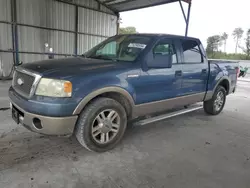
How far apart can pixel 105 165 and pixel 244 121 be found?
366 centimetres

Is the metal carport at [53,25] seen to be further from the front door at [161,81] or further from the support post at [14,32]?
the front door at [161,81]

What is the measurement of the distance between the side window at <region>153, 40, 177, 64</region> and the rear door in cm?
27

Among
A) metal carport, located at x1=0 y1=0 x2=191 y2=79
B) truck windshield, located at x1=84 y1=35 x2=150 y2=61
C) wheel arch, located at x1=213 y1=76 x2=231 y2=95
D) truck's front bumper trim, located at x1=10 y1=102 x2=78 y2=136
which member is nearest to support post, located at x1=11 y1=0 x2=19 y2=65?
metal carport, located at x1=0 y1=0 x2=191 y2=79

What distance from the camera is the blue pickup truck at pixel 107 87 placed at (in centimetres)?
234

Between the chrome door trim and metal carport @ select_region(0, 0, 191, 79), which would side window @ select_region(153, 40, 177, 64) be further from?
metal carport @ select_region(0, 0, 191, 79)

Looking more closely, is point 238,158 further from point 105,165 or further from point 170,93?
point 105,165

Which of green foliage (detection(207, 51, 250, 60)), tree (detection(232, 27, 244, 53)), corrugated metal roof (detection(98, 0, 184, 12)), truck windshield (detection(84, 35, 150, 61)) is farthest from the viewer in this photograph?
tree (detection(232, 27, 244, 53))

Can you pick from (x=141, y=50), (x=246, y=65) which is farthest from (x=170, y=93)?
(x=246, y=65)

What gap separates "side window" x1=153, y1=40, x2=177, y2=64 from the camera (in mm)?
3305

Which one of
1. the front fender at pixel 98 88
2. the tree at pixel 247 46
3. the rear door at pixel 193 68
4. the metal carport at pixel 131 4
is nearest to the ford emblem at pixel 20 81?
the front fender at pixel 98 88

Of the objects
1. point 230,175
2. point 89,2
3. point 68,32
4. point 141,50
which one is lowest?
point 230,175

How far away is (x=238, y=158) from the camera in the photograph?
2.92m

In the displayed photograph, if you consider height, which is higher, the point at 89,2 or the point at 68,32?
the point at 89,2

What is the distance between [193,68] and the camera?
3877 mm
